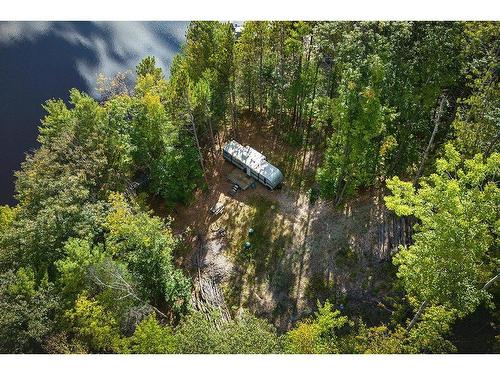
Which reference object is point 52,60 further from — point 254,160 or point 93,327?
point 93,327

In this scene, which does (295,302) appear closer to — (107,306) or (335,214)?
(335,214)

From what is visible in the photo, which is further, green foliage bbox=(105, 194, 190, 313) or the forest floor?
the forest floor

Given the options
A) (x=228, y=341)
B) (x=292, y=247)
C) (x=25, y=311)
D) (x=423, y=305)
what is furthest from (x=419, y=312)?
(x=25, y=311)

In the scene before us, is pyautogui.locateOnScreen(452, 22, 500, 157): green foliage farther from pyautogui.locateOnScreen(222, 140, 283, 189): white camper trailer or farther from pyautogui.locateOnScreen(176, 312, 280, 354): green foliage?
pyautogui.locateOnScreen(176, 312, 280, 354): green foliage

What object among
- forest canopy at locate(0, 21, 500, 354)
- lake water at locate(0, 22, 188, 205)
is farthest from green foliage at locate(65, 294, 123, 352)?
lake water at locate(0, 22, 188, 205)

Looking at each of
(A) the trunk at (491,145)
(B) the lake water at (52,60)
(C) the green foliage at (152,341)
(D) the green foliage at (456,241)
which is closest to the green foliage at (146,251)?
(C) the green foliage at (152,341)

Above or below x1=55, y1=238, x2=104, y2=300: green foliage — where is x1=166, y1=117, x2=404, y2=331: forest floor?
above

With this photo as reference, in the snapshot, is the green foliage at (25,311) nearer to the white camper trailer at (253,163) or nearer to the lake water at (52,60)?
the lake water at (52,60)
